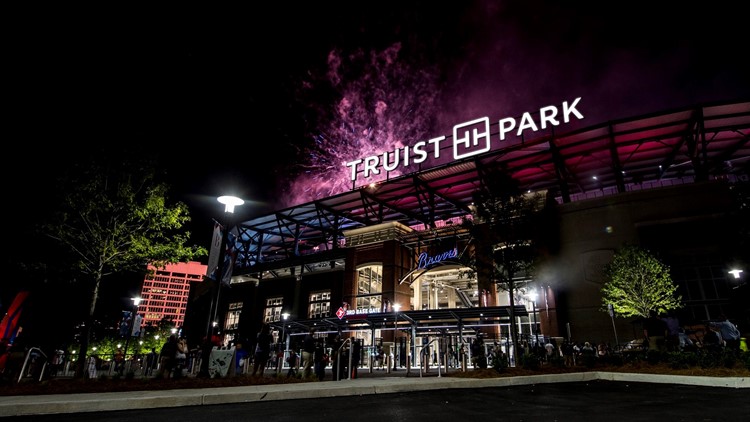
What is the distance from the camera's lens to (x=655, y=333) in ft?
53.1

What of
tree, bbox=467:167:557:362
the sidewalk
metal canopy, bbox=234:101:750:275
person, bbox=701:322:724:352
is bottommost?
the sidewalk

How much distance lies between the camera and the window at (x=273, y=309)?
135 feet

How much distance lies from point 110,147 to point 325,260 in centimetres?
2187

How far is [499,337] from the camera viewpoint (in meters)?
24.9

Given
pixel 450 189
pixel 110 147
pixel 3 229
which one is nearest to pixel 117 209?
pixel 110 147

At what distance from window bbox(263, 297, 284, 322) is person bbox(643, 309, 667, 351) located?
3270 centimetres

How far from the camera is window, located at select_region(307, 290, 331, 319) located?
37781 millimetres

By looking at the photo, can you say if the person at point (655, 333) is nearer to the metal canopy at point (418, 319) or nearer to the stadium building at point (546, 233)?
the stadium building at point (546, 233)

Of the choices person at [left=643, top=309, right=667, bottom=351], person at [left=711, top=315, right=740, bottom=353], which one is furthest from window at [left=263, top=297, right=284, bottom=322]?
person at [left=711, top=315, right=740, bottom=353]

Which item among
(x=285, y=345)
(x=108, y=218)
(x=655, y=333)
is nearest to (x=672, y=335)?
(x=655, y=333)

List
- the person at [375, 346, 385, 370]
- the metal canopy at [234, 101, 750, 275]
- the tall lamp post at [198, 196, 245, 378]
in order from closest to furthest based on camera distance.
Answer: the tall lamp post at [198, 196, 245, 378] → the person at [375, 346, 385, 370] → the metal canopy at [234, 101, 750, 275]

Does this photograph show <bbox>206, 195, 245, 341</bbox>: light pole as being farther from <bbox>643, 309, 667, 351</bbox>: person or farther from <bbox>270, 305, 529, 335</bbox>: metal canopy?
<bbox>643, 309, 667, 351</bbox>: person

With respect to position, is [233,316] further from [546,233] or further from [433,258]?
[546,233]

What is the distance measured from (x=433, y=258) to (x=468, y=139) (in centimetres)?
1077
